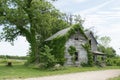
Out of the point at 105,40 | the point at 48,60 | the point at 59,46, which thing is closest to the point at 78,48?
the point at 59,46

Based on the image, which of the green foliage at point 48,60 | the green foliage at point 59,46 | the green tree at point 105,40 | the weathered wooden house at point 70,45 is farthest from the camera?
the green tree at point 105,40

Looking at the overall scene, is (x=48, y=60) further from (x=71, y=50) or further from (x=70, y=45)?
(x=70, y=45)

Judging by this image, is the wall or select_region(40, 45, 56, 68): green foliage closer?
select_region(40, 45, 56, 68): green foliage

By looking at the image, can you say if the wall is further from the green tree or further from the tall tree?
the green tree

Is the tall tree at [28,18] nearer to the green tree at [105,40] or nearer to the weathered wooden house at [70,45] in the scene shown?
the weathered wooden house at [70,45]

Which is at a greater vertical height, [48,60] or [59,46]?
[59,46]

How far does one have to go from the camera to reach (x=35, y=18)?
47.6 m

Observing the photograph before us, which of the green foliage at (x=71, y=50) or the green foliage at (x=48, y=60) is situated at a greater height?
the green foliage at (x=71, y=50)

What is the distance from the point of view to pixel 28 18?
47719 mm

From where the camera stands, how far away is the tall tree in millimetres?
46969

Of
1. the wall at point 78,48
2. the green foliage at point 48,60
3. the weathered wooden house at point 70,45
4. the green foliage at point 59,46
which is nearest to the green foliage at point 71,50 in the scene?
the weathered wooden house at point 70,45

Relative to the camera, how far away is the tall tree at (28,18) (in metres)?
47.0

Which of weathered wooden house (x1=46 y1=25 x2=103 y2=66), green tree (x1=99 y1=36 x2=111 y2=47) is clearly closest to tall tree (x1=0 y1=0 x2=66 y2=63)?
weathered wooden house (x1=46 y1=25 x2=103 y2=66)

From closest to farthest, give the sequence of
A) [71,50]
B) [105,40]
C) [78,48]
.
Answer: [71,50]
[78,48]
[105,40]
